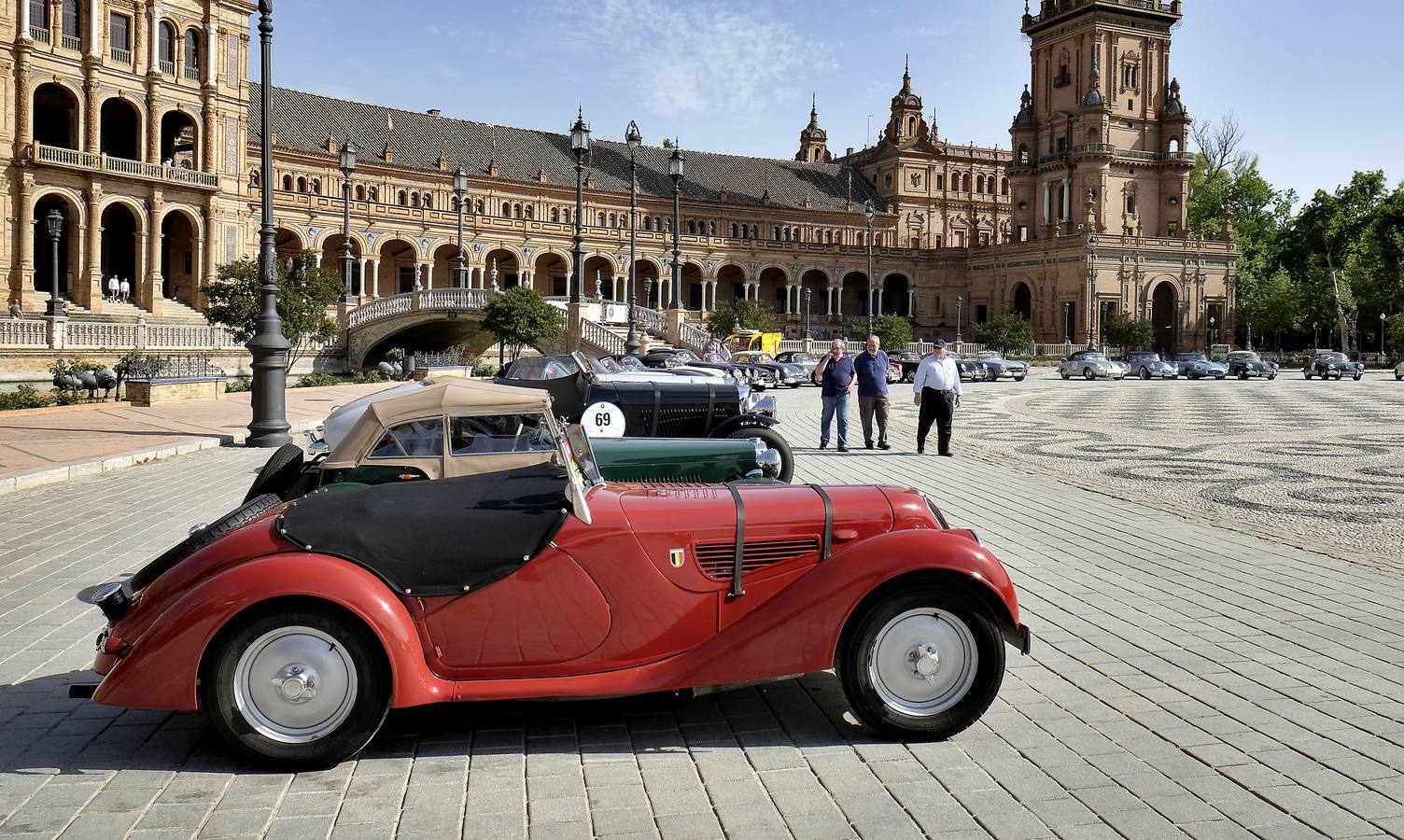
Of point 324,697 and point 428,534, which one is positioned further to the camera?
point 428,534

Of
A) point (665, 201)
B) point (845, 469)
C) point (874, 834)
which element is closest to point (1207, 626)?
point (874, 834)

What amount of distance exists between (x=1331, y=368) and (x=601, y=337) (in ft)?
126

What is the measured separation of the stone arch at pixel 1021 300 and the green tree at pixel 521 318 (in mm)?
55111

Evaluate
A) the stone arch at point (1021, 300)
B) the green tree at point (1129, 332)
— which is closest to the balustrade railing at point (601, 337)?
the green tree at point (1129, 332)

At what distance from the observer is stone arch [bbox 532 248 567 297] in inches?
3187

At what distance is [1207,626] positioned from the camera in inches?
266

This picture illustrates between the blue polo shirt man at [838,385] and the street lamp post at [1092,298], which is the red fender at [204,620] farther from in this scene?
the street lamp post at [1092,298]

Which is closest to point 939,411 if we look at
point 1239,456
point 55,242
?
point 1239,456

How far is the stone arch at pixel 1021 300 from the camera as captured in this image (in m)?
90.5

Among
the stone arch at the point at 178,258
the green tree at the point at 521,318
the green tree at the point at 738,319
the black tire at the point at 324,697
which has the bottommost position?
the black tire at the point at 324,697

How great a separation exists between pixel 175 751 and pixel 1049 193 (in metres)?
95.0

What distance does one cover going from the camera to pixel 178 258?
55.2 meters

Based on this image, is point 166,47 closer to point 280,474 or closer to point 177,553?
point 280,474

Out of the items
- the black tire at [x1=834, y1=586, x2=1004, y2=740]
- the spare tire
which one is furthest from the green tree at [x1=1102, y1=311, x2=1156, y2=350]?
the spare tire
